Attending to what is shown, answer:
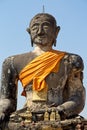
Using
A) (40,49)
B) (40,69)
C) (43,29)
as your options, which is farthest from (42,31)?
(40,69)

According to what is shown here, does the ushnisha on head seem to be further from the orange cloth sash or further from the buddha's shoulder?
the buddha's shoulder

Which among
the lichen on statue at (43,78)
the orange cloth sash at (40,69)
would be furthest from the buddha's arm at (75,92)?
the orange cloth sash at (40,69)

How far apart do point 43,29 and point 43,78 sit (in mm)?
1206

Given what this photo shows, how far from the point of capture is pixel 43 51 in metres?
10.3

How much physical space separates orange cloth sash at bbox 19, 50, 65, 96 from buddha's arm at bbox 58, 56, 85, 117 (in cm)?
41

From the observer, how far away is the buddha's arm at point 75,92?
9.66 m

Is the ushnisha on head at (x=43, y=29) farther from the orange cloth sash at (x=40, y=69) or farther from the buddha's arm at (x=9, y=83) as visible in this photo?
the buddha's arm at (x=9, y=83)

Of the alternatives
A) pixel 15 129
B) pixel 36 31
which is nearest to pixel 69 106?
pixel 15 129

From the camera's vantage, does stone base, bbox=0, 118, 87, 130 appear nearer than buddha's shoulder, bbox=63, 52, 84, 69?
Yes

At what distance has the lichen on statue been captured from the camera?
9719 millimetres

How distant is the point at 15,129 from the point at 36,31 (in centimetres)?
242

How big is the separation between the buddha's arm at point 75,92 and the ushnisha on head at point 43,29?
0.80 meters

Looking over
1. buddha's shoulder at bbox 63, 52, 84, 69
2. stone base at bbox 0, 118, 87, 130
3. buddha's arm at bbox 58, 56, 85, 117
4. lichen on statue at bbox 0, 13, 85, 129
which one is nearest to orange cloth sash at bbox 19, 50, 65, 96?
lichen on statue at bbox 0, 13, 85, 129

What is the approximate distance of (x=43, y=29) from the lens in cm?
1030
